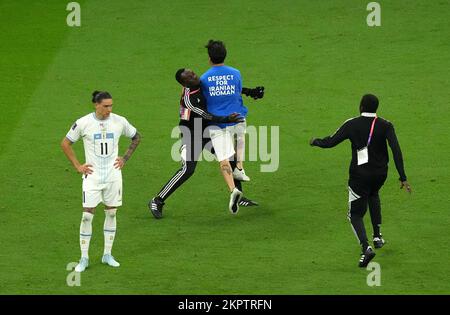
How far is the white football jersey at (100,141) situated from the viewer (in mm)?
13094

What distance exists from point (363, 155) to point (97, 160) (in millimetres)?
3144

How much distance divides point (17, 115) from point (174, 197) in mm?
4773

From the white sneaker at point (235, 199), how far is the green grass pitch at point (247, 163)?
30cm

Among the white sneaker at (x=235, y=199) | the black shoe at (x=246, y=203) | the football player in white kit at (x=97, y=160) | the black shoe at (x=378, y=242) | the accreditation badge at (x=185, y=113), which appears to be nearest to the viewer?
the football player in white kit at (x=97, y=160)

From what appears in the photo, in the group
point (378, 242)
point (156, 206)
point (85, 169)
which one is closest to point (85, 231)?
point (85, 169)

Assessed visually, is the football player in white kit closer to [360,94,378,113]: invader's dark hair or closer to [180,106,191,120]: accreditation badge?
[180,106,191,120]: accreditation badge

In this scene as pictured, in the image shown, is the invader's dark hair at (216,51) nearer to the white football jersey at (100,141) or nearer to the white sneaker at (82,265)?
the white football jersey at (100,141)

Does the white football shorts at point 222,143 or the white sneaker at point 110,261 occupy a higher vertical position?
the white football shorts at point 222,143

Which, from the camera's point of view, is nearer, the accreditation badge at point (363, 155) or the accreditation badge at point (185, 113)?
the accreditation badge at point (363, 155)

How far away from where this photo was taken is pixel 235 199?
14.7 metres

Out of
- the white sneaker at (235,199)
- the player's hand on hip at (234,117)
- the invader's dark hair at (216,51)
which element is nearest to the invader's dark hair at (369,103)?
the player's hand on hip at (234,117)

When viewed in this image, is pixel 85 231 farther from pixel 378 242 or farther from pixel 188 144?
pixel 378 242

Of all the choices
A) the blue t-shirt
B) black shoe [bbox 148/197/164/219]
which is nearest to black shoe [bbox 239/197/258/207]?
black shoe [bbox 148/197/164/219]

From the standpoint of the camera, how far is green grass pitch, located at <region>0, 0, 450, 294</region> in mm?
13336
